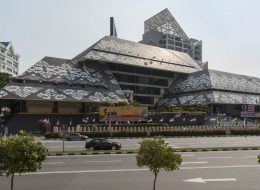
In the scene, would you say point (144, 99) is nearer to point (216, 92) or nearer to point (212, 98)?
point (216, 92)

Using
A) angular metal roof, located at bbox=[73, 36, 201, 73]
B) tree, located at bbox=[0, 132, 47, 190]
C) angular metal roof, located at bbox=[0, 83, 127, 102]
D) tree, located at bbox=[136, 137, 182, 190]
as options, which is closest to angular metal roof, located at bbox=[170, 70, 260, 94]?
angular metal roof, located at bbox=[73, 36, 201, 73]

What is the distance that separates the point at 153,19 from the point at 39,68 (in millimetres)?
86120

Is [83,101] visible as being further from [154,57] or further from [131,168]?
[131,168]

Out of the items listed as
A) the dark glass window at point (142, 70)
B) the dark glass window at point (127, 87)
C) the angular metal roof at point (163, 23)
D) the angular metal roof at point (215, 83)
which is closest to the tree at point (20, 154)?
the angular metal roof at point (215, 83)

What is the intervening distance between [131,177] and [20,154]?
9756mm

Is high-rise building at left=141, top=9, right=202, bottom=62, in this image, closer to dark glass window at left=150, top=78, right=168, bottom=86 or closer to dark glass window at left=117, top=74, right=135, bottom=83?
dark glass window at left=150, top=78, right=168, bottom=86

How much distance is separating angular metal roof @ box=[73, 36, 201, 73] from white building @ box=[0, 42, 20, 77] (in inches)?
2909

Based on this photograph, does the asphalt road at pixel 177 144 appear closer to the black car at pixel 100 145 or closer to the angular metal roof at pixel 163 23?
the black car at pixel 100 145

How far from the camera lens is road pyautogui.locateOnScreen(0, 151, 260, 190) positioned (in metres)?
19.0

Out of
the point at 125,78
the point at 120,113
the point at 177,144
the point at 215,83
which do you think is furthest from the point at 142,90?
the point at 177,144

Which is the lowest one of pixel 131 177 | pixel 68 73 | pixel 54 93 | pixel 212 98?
pixel 131 177

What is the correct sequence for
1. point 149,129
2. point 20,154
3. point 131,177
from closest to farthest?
1. point 20,154
2. point 131,177
3. point 149,129

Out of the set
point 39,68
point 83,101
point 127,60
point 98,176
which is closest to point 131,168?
point 98,176

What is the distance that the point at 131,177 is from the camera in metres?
21.5
